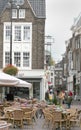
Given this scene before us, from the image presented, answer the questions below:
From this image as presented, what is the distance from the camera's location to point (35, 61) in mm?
52781

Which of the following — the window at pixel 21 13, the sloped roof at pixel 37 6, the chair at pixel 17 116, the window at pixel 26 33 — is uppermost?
the sloped roof at pixel 37 6

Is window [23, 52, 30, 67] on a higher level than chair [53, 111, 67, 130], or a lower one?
lower

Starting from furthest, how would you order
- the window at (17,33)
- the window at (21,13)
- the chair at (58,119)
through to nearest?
the window at (17,33), the window at (21,13), the chair at (58,119)

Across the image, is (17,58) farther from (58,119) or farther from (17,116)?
(58,119)

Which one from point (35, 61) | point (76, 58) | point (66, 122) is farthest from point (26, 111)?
point (76, 58)

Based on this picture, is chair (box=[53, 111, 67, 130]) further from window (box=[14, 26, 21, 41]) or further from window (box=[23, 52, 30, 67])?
window (box=[14, 26, 21, 41])

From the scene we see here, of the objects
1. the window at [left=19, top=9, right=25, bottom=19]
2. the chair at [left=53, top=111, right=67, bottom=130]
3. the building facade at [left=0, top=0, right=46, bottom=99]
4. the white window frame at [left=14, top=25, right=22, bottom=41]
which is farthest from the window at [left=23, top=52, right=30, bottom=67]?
the chair at [left=53, top=111, right=67, bottom=130]

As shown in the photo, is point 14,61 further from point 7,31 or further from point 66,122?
point 66,122

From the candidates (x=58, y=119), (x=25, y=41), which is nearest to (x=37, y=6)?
(x=25, y=41)

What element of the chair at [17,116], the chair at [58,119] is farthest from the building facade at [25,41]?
the chair at [58,119]

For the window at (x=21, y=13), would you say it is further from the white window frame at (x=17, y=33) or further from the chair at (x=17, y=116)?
the chair at (x=17, y=116)

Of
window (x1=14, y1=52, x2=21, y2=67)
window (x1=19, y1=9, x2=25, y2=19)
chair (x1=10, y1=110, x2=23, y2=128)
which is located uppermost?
window (x1=19, y1=9, x2=25, y2=19)

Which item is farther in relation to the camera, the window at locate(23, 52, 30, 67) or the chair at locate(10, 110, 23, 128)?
the window at locate(23, 52, 30, 67)

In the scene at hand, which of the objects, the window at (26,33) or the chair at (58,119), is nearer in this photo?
the chair at (58,119)
